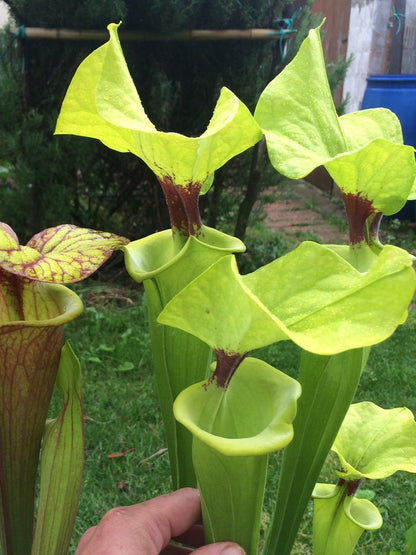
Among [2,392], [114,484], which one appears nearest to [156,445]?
[114,484]

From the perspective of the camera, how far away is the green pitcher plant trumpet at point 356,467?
24.0 inches

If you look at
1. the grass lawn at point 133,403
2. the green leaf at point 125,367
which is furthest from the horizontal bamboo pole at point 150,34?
the green leaf at point 125,367

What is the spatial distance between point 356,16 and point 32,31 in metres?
2.67

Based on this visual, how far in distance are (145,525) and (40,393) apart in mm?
164

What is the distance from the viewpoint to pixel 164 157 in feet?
1.37

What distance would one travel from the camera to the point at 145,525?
552 mm

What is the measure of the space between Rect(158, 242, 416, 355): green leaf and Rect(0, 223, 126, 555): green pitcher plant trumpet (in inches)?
5.0

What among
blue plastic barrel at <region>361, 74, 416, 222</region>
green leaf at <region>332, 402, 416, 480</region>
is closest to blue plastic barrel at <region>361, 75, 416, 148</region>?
blue plastic barrel at <region>361, 74, 416, 222</region>

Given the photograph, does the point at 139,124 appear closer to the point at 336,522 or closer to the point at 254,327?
the point at 254,327

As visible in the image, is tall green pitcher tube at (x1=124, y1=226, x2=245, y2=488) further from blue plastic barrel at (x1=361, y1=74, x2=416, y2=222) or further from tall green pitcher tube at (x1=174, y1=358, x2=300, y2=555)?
blue plastic barrel at (x1=361, y1=74, x2=416, y2=222)

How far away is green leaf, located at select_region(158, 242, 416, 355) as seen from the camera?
344 mm

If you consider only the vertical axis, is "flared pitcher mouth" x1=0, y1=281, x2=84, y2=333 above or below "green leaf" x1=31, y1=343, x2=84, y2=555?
above

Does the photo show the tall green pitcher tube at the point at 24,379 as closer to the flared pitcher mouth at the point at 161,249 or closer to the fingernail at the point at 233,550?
the flared pitcher mouth at the point at 161,249

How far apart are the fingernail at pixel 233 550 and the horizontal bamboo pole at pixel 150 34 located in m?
2.05
